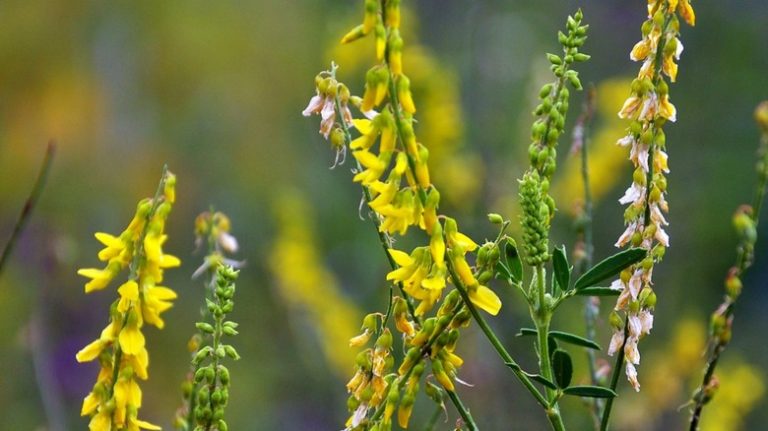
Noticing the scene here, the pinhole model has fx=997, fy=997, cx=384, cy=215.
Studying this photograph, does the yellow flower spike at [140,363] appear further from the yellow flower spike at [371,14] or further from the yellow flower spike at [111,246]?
the yellow flower spike at [371,14]

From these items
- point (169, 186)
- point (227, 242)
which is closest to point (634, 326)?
point (169, 186)

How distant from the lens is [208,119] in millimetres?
7512

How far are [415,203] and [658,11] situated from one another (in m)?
0.35

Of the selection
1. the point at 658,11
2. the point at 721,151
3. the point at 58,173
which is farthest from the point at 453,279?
the point at 58,173

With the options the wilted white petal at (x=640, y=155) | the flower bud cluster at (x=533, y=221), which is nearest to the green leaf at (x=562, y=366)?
the flower bud cluster at (x=533, y=221)

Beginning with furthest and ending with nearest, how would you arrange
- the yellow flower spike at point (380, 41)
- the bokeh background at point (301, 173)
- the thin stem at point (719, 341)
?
1. the bokeh background at point (301, 173)
2. the thin stem at point (719, 341)
3. the yellow flower spike at point (380, 41)

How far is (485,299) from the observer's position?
0.97 meters

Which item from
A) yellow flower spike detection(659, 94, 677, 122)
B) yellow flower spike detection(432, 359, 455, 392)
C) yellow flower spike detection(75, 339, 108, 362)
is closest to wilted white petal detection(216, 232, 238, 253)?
yellow flower spike detection(75, 339, 108, 362)

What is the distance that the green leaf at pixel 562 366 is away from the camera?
1.04m

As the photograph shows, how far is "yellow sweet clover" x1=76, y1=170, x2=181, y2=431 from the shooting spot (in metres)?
1.01

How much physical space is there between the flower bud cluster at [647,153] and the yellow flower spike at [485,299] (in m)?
0.18

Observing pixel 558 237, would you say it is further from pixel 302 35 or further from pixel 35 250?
pixel 302 35

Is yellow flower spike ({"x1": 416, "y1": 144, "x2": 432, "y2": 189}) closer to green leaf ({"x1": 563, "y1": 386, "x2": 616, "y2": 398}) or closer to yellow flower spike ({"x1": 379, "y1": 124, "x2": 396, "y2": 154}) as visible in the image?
yellow flower spike ({"x1": 379, "y1": 124, "x2": 396, "y2": 154})

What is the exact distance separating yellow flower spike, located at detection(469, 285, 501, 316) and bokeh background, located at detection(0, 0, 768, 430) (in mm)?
1051
